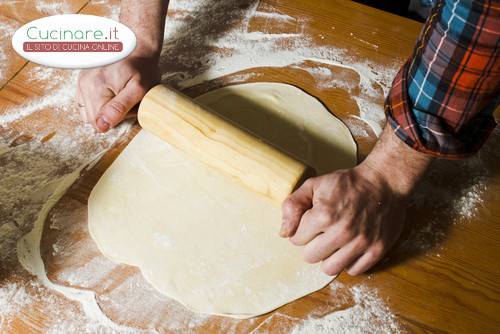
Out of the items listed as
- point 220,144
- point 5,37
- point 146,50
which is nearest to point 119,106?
point 146,50

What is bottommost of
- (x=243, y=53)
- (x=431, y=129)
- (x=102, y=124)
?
(x=102, y=124)

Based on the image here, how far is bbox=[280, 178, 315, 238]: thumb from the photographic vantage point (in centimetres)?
100

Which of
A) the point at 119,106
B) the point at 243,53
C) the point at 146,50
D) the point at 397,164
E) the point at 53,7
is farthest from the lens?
the point at 53,7

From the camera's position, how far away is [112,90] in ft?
4.14

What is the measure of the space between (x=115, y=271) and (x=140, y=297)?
0.09 metres

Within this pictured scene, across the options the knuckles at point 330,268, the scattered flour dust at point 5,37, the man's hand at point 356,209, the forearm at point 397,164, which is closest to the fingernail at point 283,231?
the man's hand at point 356,209

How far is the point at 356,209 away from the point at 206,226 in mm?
348

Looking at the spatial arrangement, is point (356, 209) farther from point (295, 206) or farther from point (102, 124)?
point (102, 124)

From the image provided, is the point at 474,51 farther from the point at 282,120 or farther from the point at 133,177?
the point at 133,177

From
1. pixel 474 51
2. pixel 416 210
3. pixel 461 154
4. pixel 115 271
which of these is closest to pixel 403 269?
pixel 416 210

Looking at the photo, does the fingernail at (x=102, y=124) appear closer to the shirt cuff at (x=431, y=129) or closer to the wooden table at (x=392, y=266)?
the wooden table at (x=392, y=266)

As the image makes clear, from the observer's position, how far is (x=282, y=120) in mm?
1301

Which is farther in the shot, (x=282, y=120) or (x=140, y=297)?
(x=282, y=120)

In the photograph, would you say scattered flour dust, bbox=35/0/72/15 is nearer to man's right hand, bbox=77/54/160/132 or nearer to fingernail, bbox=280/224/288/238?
man's right hand, bbox=77/54/160/132
